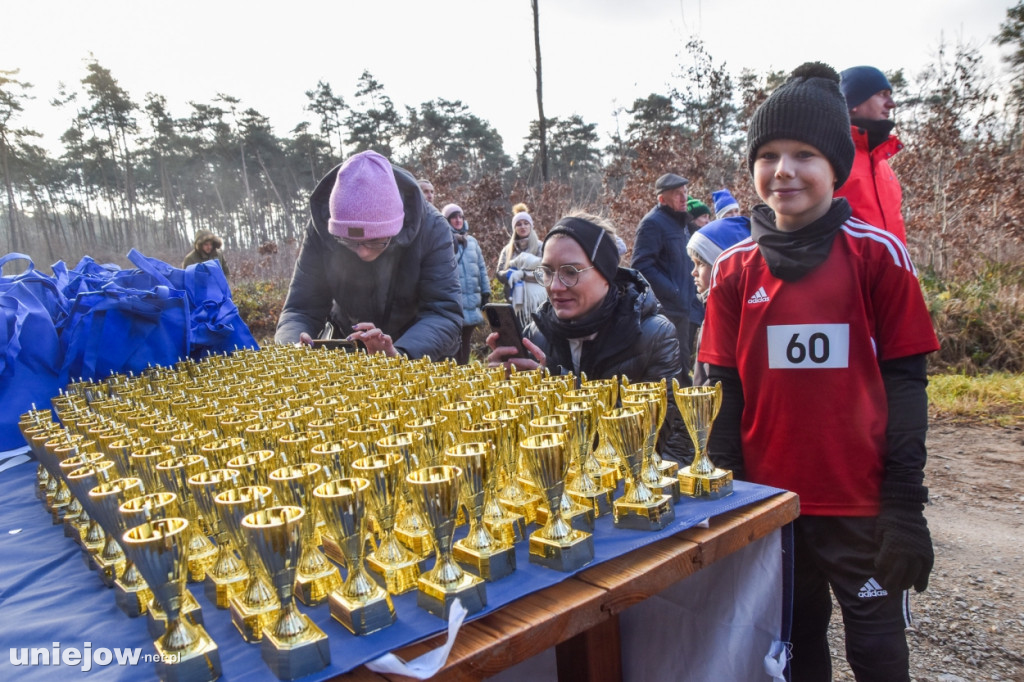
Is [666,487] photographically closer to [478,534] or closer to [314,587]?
[478,534]

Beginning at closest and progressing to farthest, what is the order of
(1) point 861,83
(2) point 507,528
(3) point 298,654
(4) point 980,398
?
(3) point 298,654, (2) point 507,528, (1) point 861,83, (4) point 980,398

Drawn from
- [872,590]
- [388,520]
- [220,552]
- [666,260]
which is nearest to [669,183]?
[666,260]

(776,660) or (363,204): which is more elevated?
(363,204)

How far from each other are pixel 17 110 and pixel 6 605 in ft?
78.6

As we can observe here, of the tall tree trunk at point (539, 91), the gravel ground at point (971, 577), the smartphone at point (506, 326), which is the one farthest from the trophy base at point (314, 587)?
the tall tree trunk at point (539, 91)

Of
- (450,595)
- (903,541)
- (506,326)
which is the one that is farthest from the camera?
(506,326)

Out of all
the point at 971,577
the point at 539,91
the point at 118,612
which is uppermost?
the point at 539,91

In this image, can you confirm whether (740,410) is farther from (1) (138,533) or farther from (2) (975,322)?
(2) (975,322)

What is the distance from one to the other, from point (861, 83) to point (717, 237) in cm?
101

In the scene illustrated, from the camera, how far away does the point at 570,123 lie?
2795cm

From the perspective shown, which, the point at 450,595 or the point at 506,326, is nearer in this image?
the point at 450,595

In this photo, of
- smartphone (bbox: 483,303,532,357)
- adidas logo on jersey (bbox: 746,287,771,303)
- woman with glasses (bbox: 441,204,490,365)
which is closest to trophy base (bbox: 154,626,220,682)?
adidas logo on jersey (bbox: 746,287,771,303)

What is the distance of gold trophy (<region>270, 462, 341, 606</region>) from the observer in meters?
1.00

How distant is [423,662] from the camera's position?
83cm
